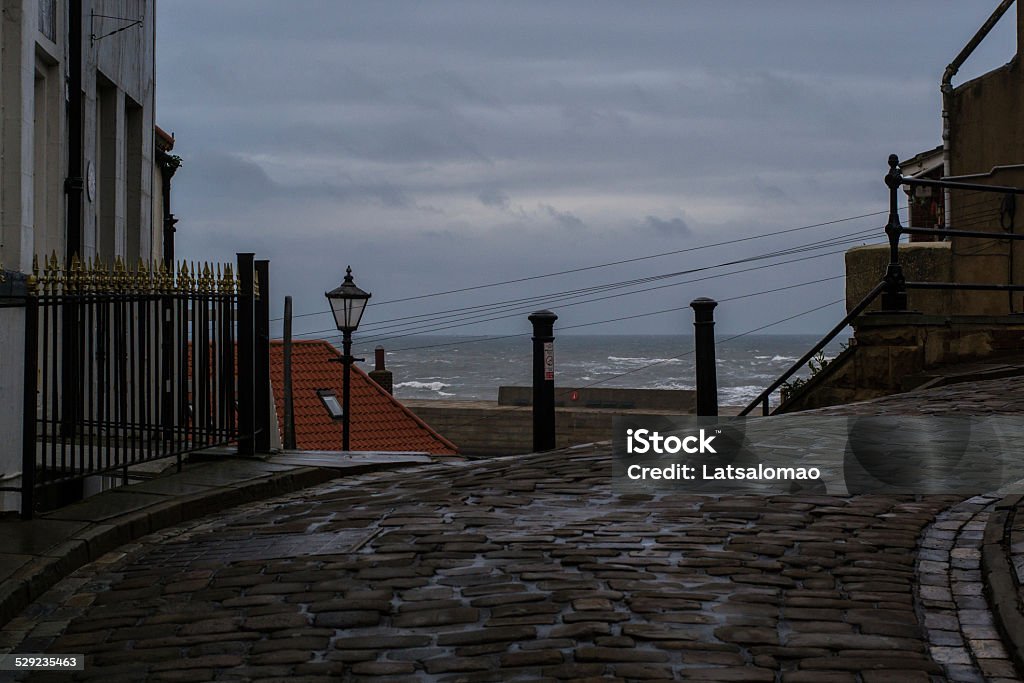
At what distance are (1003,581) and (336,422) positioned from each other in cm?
1917

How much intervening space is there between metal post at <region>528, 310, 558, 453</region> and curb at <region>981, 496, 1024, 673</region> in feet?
18.1

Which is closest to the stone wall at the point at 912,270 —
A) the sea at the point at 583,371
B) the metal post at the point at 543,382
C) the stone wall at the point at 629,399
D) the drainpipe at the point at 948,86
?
the drainpipe at the point at 948,86

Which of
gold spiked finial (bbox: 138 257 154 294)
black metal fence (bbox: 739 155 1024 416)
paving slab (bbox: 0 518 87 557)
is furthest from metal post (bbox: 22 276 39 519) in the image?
black metal fence (bbox: 739 155 1024 416)

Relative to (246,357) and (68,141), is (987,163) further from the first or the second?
(68,141)

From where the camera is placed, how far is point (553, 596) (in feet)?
17.5

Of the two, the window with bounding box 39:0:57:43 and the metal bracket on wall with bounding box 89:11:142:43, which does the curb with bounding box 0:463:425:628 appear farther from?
the metal bracket on wall with bounding box 89:11:142:43

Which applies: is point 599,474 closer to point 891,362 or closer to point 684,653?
point 684,653

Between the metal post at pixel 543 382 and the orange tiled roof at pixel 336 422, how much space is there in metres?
10.9

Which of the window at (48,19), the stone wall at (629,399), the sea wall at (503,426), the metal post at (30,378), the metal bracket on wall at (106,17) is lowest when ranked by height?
the sea wall at (503,426)

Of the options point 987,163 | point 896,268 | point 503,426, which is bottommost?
point 503,426

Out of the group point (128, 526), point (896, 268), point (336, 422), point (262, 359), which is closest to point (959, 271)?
point (896, 268)

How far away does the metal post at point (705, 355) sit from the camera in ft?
37.9

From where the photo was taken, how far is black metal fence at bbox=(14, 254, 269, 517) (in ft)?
25.1

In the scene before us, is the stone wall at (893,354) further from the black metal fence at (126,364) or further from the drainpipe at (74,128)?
the drainpipe at (74,128)
